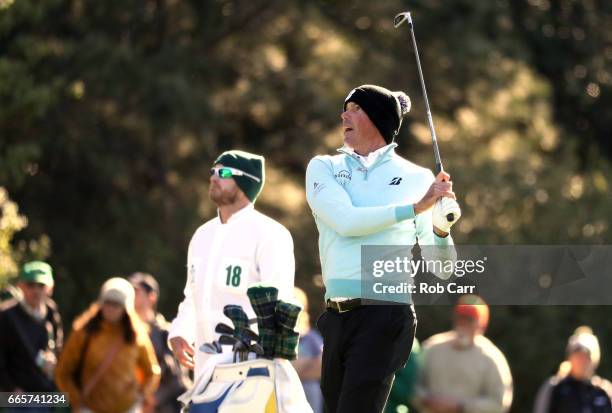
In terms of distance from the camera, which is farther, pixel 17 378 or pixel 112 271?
pixel 112 271

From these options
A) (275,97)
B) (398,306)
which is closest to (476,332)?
(398,306)

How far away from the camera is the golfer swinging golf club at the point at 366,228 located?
712 centimetres

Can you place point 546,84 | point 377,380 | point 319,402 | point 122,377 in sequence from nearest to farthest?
point 377,380
point 122,377
point 319,402
point 546,84

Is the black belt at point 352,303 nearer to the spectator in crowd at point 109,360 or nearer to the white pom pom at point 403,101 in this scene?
the white pom pom at point 403,101

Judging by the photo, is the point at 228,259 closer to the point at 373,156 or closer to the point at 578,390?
the point at 373,156

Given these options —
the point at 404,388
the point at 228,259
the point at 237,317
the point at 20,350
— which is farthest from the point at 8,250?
the point at 237,317

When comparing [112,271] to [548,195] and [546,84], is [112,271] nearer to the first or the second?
[548,195]

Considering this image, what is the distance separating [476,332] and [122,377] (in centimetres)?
259

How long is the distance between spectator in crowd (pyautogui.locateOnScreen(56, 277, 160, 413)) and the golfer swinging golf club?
4617mm

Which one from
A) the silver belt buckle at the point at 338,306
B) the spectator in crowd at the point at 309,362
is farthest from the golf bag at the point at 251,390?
the spectator in crowd at the point at 309,362

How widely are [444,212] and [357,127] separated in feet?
2.40

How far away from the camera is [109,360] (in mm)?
11852

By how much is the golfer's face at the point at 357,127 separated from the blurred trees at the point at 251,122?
13.9 meters

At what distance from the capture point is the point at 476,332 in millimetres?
12164
